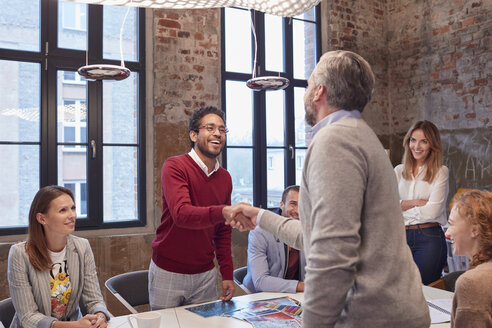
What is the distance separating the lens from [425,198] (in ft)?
11.3

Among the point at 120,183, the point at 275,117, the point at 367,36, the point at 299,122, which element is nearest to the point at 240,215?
the point at 120,183

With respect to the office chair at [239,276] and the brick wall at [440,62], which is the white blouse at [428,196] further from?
the brick wall at [440,62]

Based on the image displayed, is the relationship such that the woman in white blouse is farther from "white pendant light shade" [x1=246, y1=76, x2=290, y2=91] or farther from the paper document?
"white pendant light shade" [x1=246, y1=76, x2=290, y2=91]

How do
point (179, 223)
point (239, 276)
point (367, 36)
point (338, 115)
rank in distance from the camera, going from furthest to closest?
point (367, 36)
point (239, 276)
point (179, 223)
point (338, 115)

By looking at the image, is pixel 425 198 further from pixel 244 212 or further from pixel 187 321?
pixel 187 321

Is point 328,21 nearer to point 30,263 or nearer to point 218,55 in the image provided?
point 218,55

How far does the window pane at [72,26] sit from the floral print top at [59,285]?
8.28 feet

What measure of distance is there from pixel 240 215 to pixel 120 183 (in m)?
2.71

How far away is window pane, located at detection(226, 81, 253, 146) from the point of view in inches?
197

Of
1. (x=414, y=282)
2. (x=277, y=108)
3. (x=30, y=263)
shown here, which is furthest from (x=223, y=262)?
(x=277, y=108)

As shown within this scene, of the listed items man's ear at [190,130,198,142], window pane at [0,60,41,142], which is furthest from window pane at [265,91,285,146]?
man's ear at [190,130,198,142]

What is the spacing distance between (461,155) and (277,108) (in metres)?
2.18

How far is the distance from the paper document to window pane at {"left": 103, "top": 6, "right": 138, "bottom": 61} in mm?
3498

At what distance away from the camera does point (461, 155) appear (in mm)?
5211
